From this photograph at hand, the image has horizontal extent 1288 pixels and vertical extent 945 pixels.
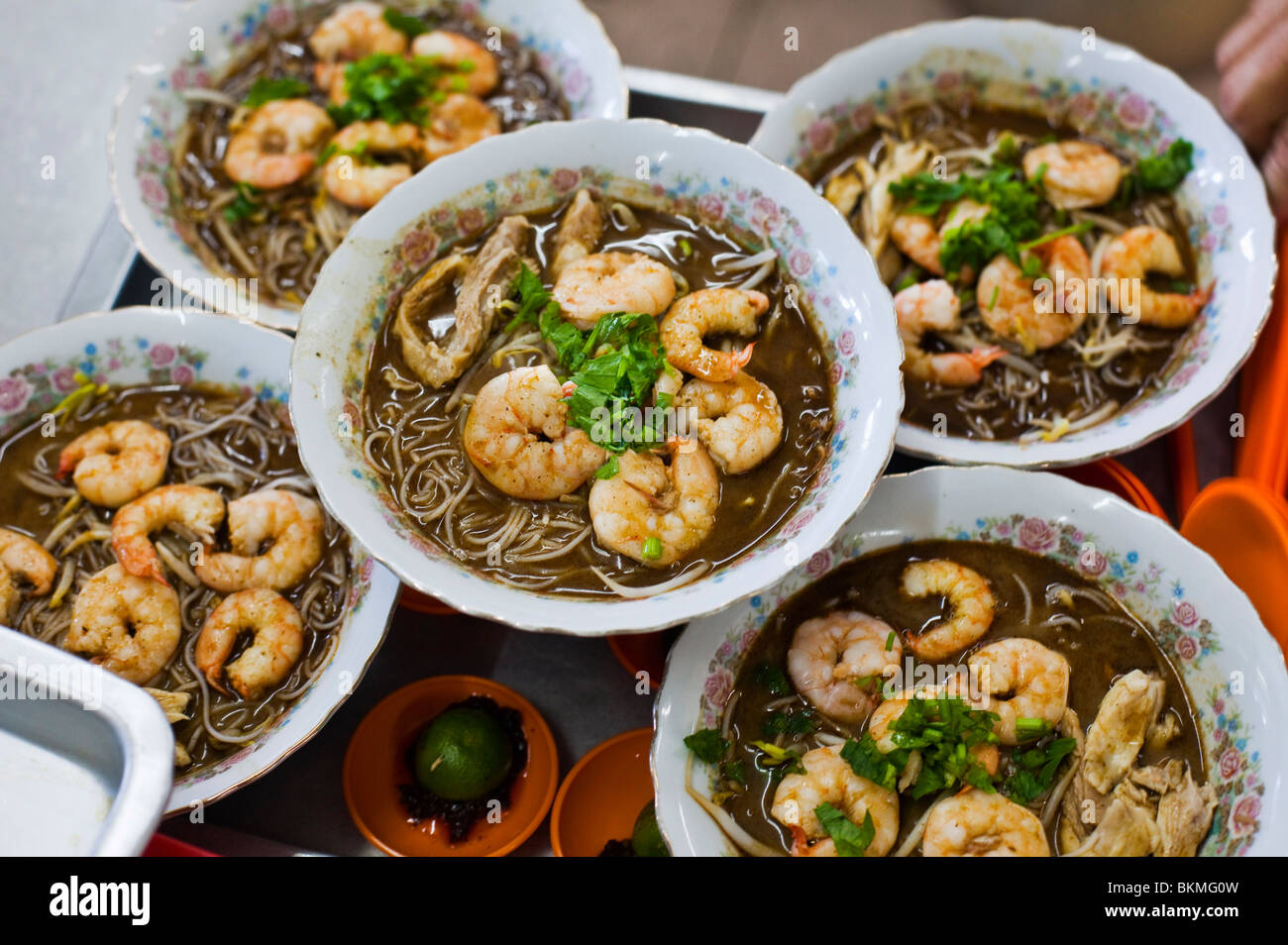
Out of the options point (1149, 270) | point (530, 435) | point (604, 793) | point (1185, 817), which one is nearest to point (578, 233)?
point (530, 435)

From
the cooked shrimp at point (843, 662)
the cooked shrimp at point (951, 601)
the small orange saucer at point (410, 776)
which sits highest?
the cooked shrimp at point (951, 601)

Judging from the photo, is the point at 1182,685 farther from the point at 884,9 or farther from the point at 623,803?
the point at 884,9

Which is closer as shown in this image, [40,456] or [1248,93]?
[40,456]

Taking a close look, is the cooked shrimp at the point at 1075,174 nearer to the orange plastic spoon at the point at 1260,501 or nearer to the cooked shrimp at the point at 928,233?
the cooked shrimp at the point at 928,233

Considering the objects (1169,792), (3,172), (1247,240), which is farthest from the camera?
(3,172)

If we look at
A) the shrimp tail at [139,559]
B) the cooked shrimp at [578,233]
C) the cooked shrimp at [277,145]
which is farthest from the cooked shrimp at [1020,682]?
the cooked shrimp at [277,145]

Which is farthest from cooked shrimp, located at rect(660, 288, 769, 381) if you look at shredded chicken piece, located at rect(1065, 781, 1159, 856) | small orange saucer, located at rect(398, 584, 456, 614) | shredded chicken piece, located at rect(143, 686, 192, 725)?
shredded chicken piece, located at rect(143, 686, 192, 725)

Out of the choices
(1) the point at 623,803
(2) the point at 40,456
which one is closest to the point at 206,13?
(2) the point at 40,456
